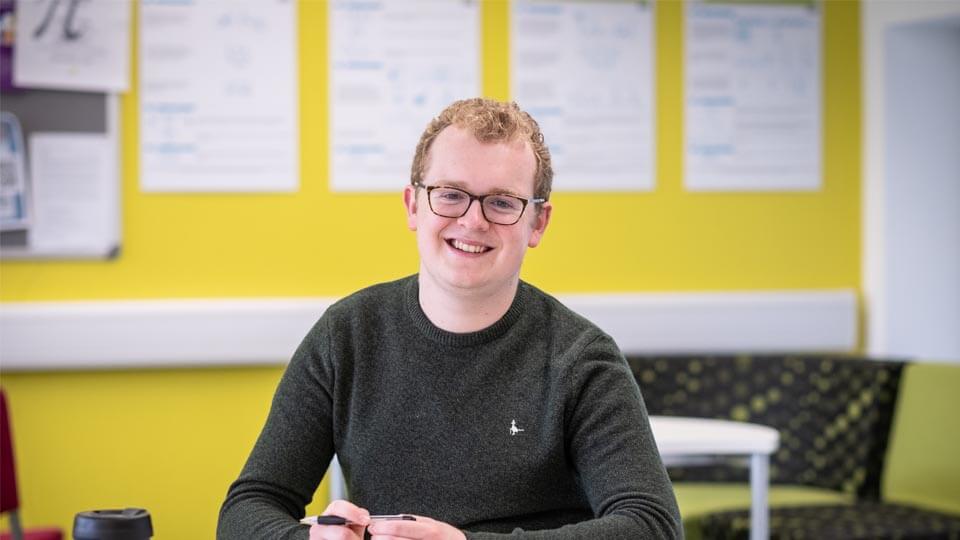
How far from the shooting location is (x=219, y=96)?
13.2ft

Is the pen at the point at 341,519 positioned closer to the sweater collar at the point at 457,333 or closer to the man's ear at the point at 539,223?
the sweater collar at the point at 457,333

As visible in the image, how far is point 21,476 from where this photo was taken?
3.94 metres

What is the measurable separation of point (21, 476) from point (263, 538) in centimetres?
250

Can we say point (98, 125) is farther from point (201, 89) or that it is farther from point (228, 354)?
point (228, 354)

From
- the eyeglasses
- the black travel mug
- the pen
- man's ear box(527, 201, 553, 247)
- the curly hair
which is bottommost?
the pen

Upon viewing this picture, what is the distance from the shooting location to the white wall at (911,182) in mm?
4348

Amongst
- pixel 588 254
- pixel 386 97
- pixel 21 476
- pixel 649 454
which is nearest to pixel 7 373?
pixel 21 476

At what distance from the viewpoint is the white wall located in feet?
14.3

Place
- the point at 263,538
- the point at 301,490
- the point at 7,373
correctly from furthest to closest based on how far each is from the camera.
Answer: the point at 7,373, the point at 301,490, the point at 263,538

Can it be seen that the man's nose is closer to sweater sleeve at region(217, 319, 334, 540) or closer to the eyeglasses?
the eyeglasses

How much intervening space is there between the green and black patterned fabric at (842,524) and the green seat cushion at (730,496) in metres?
0.09

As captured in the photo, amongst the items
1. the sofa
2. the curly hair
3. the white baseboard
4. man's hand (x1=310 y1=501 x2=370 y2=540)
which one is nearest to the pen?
man's hand (x1=310 y1=501 x2=370 y2=540)

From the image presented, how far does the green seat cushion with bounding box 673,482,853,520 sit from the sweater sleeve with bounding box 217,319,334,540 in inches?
78.6

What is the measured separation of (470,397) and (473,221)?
0.89 ft
